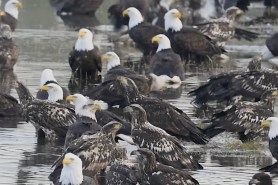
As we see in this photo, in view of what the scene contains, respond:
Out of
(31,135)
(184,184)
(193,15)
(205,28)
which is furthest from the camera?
(193,15)

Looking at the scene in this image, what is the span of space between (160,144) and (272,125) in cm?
196

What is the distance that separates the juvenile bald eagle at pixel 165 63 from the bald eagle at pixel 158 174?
30.9 feet

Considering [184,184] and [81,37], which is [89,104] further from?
[81,37]

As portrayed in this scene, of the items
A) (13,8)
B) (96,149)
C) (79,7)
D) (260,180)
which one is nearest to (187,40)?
(13,8)

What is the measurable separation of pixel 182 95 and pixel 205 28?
6.47m

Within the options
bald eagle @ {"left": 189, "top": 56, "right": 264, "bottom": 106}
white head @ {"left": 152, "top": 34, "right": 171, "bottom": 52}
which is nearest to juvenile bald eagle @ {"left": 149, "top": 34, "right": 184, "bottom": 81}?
white head @ {"left": 152, "top": 34, "right": 171, "bottom": 52}

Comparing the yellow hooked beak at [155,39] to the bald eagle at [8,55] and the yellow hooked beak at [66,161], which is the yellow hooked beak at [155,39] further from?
the yellow hooked beak at [66,161]

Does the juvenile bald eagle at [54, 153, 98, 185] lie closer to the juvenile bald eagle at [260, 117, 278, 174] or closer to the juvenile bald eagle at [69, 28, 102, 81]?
the juvenile bald eagle at [260, 117, 278, 174]

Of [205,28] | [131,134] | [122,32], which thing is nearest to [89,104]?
[131,134]

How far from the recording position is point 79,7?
36.5 metres

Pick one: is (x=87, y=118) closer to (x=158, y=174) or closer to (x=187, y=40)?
(x=158, y=174)

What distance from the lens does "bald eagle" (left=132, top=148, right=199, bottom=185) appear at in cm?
1390

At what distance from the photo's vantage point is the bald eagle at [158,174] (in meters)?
13.9

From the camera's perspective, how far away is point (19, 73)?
2406 centimetres
